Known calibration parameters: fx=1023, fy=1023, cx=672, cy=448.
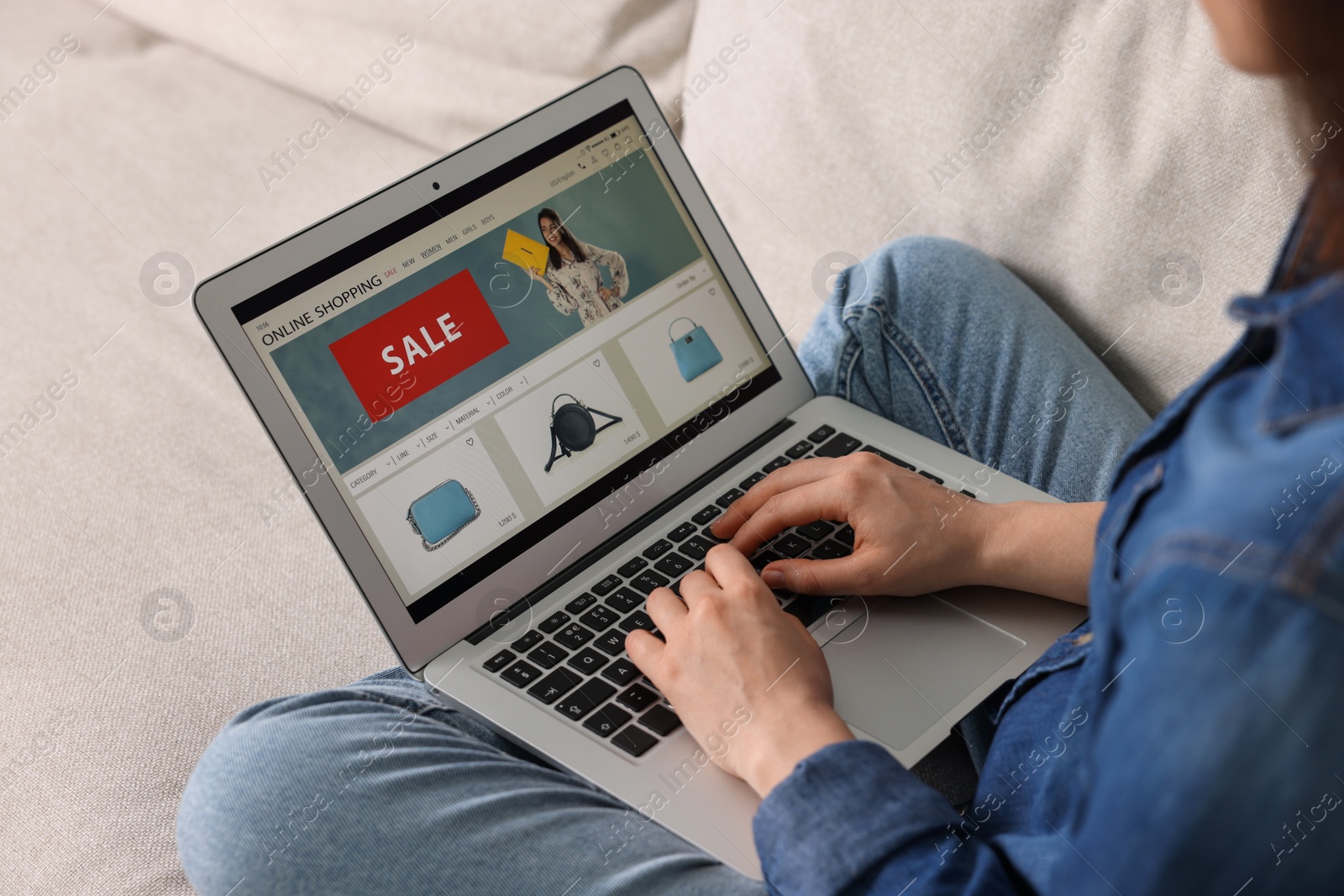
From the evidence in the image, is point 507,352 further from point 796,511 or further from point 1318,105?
point 1318,105

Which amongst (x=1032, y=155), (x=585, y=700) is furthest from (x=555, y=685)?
(x=1032, y=155)

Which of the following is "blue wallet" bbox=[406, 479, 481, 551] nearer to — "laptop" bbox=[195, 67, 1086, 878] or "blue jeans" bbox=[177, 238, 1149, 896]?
"laptop" bbox=[195, 67, 1086, 878]

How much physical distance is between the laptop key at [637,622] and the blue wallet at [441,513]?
0.14 metres

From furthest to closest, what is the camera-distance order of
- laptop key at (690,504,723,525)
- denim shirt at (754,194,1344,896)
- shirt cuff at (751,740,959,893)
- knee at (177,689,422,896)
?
laptop key at (690,504,723,525) → knee at (177,689,422,896) → shirt cuff at (751,740,959,893) → denim shirt at (754,194,1344,896)

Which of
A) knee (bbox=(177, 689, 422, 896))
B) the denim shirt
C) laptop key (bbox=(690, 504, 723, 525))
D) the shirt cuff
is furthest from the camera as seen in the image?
laptop key (bbox=(690, 504, 723, 525))

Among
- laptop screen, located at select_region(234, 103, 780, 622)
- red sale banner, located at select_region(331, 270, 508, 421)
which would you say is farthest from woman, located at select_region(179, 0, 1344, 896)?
red sale banner, located at select_region(331, 270, 508, 421)

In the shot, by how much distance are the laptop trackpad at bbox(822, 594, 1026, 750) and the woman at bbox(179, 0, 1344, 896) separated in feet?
0.09

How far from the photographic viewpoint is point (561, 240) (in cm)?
80

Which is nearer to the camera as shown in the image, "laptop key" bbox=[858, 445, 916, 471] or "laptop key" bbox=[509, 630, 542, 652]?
"laptop key" bbox=[509, 630, 542, 652]

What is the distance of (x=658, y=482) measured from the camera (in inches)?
33.5

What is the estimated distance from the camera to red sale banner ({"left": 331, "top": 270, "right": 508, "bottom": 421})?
0.72 metres

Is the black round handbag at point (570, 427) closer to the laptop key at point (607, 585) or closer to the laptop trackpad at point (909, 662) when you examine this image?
the laptop key at point (607, 585)

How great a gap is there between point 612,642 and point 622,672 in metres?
0.03

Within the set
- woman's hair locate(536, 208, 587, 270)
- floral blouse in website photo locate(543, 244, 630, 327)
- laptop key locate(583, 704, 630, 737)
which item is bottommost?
laptop key locate(583, 704, 630, 737)
